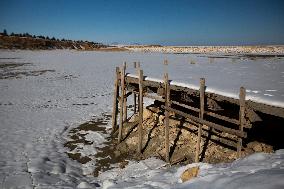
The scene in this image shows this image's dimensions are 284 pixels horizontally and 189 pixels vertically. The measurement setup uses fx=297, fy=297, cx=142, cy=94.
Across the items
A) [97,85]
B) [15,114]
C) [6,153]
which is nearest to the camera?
[6,153]

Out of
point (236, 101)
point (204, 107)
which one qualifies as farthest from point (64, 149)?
point (236, 101)

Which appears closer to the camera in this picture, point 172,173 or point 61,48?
A: point 172,173

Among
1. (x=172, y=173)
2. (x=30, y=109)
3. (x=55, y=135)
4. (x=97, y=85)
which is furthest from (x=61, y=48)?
(x=172, y=173)

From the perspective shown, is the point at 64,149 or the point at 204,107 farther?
the point at 64,149

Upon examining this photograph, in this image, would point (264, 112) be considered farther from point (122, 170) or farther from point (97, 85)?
point (97, 85)

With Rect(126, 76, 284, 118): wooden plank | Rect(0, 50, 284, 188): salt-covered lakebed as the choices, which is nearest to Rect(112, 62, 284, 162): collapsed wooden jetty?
Rect(126, 76, 284, 118): wooden plank

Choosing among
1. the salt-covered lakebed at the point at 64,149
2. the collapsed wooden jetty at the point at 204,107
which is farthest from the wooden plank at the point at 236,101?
the salt-covered lakebed at the point at 64,149

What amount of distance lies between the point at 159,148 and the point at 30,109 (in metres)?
10.9

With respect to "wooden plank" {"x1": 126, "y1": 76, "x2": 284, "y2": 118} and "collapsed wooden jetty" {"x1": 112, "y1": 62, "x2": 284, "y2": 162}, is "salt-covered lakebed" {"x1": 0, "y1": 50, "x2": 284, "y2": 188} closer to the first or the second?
"wooden plank" {"x1": 126, "y1": 76, "x2": 284, "y2": 118}

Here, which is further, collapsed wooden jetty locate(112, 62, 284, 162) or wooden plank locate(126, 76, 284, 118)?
collapsed wooden jetty locate(112, 62, 284, 162)

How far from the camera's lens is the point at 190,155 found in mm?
10930

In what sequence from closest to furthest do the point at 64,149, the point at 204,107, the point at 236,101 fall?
the point at 236,101 → the point at 204,107 → the point at 64,149

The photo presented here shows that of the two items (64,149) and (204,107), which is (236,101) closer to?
(204,107)

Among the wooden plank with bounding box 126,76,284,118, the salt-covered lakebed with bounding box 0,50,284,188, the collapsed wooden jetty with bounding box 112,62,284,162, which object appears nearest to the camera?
the salt-covered lakebed with bounding box 0,50,284,188
